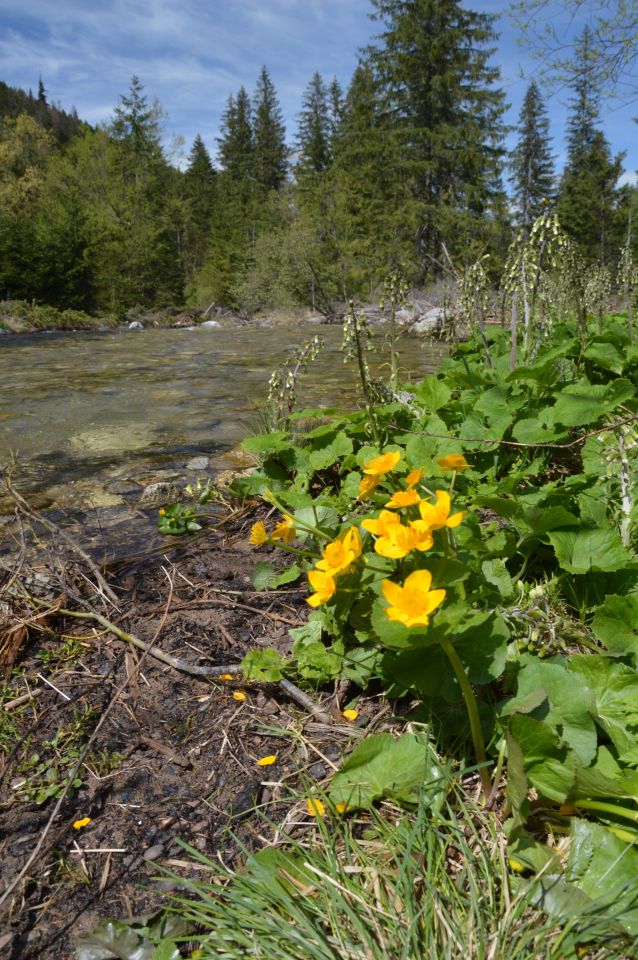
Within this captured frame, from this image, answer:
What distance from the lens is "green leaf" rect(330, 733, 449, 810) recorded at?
103 cm

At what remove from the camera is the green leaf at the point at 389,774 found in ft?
3.38

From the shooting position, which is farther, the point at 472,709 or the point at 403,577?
the point at 403,577

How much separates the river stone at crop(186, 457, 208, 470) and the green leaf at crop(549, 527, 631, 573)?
95.2 inches

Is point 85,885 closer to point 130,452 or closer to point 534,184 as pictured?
point 130,452

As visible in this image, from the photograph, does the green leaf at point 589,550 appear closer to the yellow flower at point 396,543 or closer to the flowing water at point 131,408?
the yellow flower at point 396,543

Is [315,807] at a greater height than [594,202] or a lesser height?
lesser

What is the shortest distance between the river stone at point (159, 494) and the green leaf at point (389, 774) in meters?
1.99

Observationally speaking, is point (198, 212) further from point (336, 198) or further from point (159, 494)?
point (159, 494)

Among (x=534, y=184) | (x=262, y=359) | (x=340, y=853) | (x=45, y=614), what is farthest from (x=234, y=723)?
(x=534, y=184)

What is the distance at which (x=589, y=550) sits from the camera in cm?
145

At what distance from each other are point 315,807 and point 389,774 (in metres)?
0.15

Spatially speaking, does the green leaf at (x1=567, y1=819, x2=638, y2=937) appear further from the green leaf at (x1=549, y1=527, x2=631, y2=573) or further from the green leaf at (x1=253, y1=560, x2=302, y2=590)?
the green leaf at (x1=253, y1=560, x2=302, y2=590)

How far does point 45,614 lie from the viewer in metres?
1.72

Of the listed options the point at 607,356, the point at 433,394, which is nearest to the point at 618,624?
the point at 433,394
